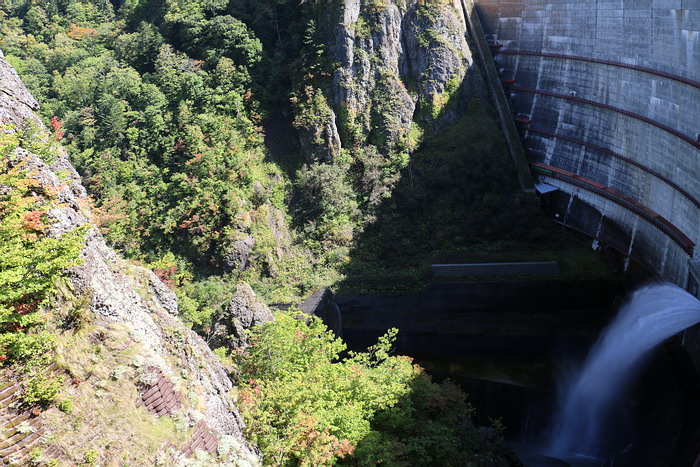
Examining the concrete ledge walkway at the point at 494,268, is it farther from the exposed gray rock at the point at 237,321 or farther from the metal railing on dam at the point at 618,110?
the exposed gray rock at the point at 237,321

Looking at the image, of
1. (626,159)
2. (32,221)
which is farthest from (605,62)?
(32,221)

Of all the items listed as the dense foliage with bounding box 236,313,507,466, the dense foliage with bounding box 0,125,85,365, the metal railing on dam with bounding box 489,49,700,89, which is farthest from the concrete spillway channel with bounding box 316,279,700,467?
the dense foliage with bounding box 0,125,85,365

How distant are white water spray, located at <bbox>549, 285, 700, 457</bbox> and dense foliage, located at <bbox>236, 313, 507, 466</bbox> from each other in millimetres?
6131

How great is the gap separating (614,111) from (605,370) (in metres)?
11.5

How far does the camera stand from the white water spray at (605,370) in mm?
20312

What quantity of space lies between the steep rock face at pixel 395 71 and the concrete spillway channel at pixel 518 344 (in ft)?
32.1

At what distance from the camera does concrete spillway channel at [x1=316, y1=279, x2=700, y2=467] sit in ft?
64.8

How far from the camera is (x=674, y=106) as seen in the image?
63.5 feet

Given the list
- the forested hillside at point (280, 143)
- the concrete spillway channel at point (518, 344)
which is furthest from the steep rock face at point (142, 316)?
the concrete spillway channel at point (518, 344)

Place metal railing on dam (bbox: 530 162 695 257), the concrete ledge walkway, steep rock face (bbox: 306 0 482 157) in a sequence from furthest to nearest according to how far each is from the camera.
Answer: steep rock face (bbox: 306 0 482 157) → the concrete ledge walkway → metal railing on dam (bbox: 530 162 695 257)

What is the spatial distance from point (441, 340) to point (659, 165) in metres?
11.5

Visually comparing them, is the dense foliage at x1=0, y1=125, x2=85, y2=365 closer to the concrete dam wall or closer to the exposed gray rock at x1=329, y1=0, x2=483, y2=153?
the concrete dam wall

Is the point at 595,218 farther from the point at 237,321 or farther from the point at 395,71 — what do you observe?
the point at 237,321

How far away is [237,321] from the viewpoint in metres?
17.9
